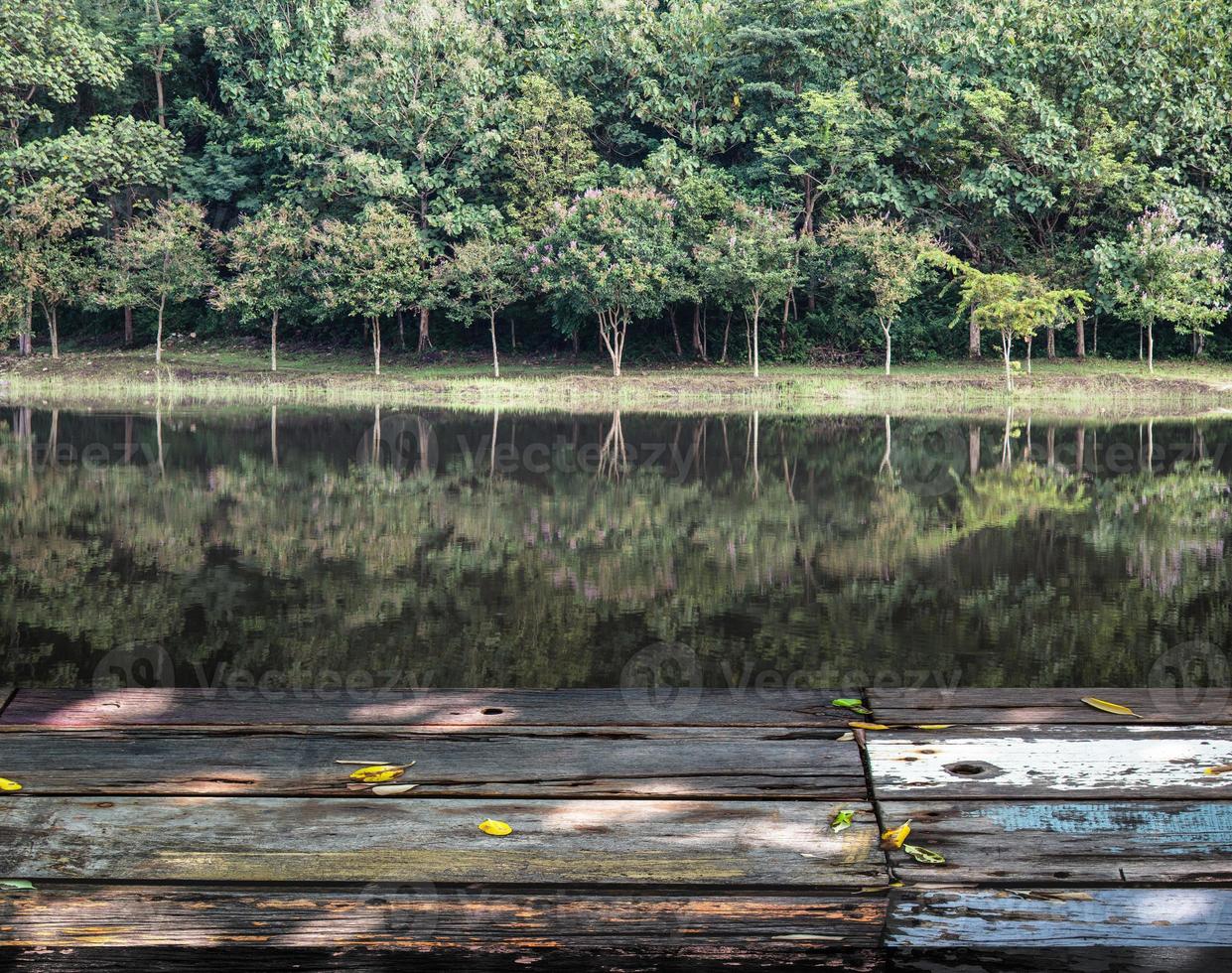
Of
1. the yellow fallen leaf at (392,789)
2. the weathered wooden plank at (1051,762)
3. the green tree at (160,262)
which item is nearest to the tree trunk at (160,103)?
the green tree at (160,262)

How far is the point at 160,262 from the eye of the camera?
3556 centimetres

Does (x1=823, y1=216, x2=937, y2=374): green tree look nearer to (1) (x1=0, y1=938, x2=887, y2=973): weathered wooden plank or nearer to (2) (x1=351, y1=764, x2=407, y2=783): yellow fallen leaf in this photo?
(2) (x1=351, y1=764, x2=407, y2=783): yellow fallen leaf

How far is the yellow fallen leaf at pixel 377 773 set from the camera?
8.55 feet

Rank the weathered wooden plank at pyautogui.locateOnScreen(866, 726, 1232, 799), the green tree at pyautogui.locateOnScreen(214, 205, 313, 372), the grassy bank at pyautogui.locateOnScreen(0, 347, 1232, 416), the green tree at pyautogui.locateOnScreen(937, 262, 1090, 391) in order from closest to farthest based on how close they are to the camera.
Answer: the weathered wooden plank at pyautogui.locateOnScreen(866, 726, 1232, 799), the grassy bank at pyautogui.locateOnScreen(0, 347, 1232, 416), the green tree at pyautogui.locateOnScreen(937, 262, 1090, 391), the green tree at pyautogui.locateOnScreen(214, 205, 313, 372)

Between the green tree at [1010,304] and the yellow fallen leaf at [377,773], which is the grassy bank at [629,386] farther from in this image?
the yellow fallen leaf at [377,773]

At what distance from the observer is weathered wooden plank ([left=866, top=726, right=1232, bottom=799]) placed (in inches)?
99.1

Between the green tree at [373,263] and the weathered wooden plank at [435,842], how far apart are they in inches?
1251

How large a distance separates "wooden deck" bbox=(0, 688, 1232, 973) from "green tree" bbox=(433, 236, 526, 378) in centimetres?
3054

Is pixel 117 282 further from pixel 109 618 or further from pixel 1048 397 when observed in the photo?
pixel 109 618

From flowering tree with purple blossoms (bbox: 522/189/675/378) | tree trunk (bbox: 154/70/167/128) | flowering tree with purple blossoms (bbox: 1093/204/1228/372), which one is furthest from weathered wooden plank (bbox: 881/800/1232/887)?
tree trunk (bbox: 154/70/167/128)

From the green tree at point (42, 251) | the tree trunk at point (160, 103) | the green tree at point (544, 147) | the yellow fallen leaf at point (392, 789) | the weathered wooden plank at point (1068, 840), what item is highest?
the tree trunk at point (160, 103)

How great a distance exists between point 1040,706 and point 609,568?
3.96 metres

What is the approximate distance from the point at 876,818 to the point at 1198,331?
32.7m

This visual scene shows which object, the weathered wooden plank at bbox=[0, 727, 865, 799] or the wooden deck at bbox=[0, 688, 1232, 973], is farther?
the weathered wooden plank at bbox=[0, 727, 865, 799]
